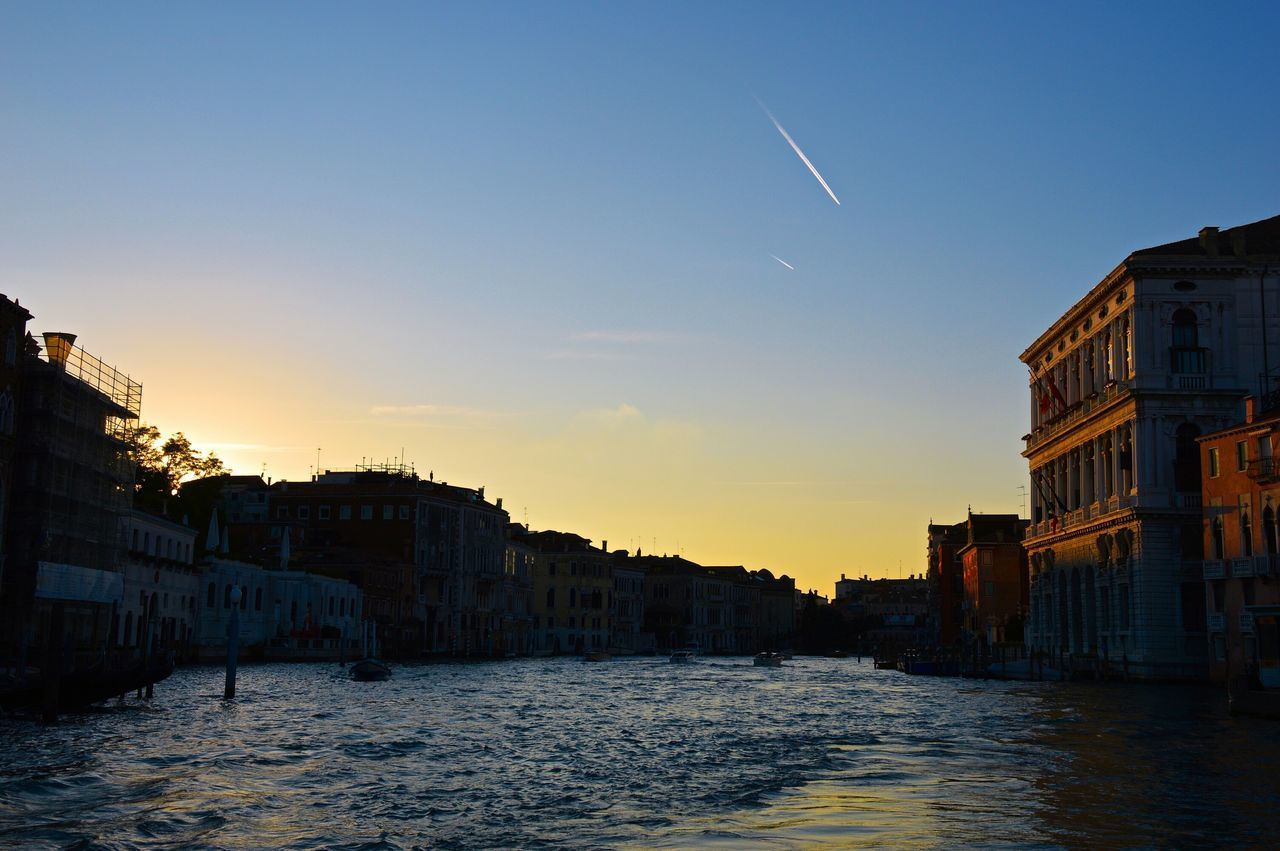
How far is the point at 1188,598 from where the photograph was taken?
161 ft

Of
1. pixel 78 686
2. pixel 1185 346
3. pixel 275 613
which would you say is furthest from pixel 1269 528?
pixel 275 613

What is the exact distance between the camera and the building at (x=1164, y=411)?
49.0 metres

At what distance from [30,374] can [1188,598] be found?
138ft

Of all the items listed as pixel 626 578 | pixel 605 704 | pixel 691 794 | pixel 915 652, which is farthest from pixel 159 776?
pixel 626 578

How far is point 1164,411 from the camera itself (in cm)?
4997

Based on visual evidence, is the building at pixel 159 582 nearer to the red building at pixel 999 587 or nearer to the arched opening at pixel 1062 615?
the arched opening at pixel 1062 615

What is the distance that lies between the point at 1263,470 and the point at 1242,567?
3.31 metres

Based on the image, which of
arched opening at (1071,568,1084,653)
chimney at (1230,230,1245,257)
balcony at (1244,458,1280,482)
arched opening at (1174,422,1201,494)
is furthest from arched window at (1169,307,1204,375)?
arched opening at (1071,568,1084,653)

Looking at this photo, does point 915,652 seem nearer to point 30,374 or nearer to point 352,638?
point 352,638

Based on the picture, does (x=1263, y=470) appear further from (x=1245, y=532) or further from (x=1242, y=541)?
(x=1242, y=541)

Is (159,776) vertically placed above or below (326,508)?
below

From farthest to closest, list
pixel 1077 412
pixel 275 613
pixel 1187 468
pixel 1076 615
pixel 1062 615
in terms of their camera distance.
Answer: pixel 275 613
pixel 1062 615
pixel 1077 412
pixel 1076 615
pixel 1187 468

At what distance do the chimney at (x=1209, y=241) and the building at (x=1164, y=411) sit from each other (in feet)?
0.18

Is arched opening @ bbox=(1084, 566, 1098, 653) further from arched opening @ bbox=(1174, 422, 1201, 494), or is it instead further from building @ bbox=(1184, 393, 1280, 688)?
building @ bbox=(1184, 393, 1280, 688)
